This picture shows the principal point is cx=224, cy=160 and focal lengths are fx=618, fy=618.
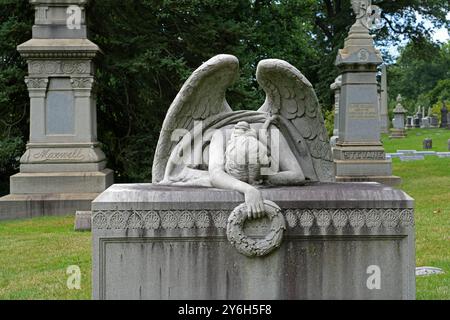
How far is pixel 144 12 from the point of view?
15.6 meters

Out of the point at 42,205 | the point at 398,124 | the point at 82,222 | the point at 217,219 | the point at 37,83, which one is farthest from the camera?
the point at 398,124

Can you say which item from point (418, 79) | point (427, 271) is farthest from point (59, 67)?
point (418, 79)

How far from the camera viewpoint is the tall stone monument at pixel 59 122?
40.4 ft

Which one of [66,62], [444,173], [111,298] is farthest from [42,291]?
[444,173]

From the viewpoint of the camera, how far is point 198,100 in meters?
5.67

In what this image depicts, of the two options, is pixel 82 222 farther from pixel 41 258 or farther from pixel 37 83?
pixel 37 83

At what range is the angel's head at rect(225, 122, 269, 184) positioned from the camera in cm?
526

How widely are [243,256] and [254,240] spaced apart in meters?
0.17

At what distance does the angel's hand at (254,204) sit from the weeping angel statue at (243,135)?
0.99 ft

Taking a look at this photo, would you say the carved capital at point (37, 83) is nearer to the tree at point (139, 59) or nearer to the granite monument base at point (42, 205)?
the tree at point (139, 59)

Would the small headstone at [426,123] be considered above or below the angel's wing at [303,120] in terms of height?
above

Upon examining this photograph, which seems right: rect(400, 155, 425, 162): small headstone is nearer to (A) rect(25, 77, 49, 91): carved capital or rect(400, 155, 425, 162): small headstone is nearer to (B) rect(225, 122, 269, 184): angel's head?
(A) rect(25, 77, 49, 91): carved capital

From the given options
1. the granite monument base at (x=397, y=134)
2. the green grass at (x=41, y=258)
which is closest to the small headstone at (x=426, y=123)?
the granite monument base at (x=397, y=134)
